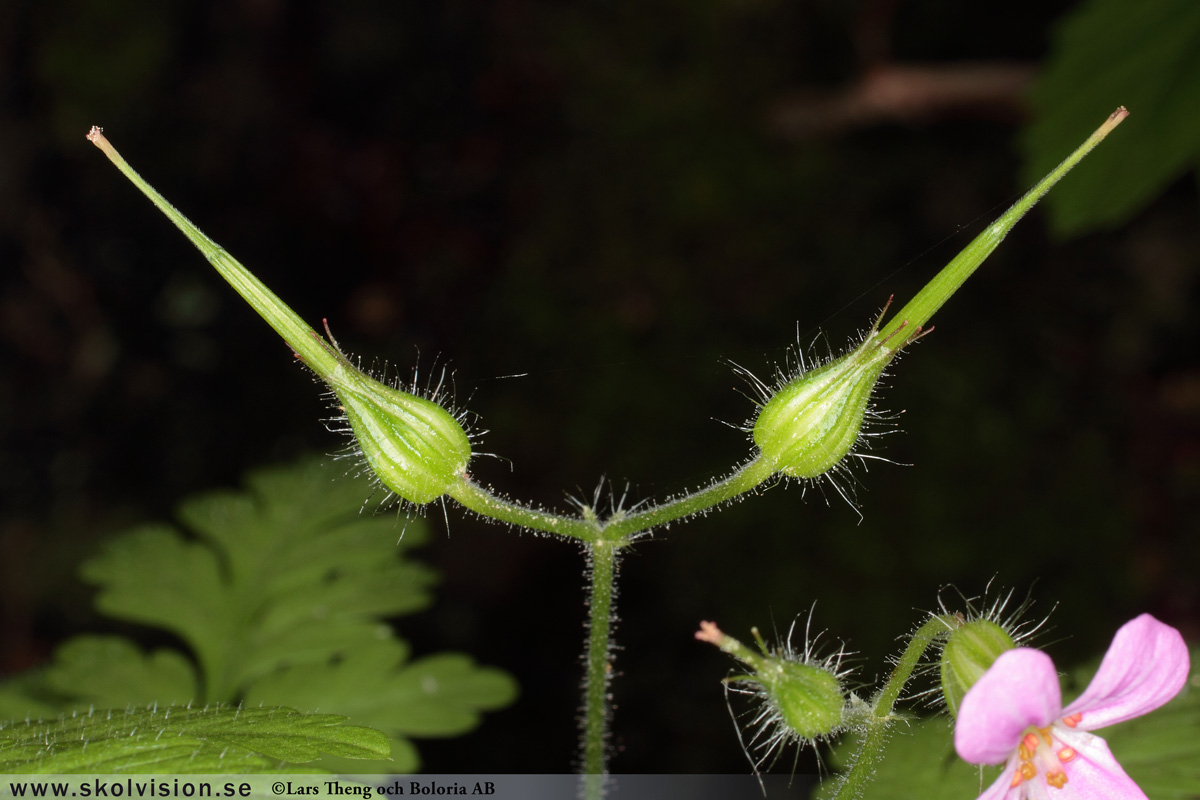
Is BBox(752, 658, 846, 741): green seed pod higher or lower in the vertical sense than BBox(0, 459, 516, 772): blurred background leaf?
lower

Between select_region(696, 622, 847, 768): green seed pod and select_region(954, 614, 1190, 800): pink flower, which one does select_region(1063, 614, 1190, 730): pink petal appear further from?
select_region(696, 622, 847, 768): green seed pod

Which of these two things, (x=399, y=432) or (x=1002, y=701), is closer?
(x=1002, y=701)

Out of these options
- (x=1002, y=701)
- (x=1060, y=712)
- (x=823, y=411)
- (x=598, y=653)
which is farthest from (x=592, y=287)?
(x=1002, y=701)

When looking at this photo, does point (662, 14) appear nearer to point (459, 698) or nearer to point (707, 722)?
point (707, 722)

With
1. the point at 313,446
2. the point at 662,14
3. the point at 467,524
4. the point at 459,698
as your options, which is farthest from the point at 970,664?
the point at 662,14

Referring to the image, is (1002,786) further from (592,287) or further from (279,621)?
(592,287)

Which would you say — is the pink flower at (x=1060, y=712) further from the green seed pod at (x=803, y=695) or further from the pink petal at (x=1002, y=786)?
the green seed pod at (x=803, y=695)

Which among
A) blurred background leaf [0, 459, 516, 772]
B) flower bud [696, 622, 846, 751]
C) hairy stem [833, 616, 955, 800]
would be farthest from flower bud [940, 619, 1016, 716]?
blurred background leaf [0, 459, 516, 772]
